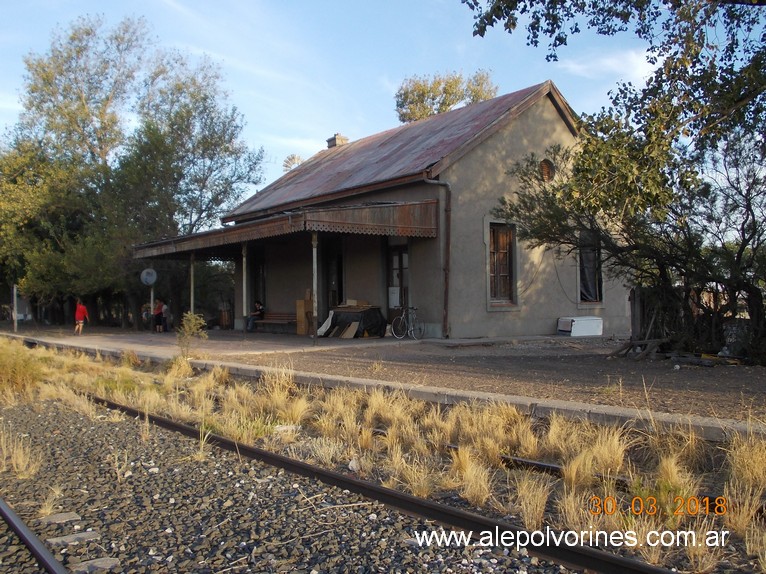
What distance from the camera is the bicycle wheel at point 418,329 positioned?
1878 cm

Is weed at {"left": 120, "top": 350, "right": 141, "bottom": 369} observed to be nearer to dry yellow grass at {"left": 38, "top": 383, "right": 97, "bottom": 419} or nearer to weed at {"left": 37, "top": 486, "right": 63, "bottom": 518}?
dry yellow grass at {"left": 38, "top": 383, "right": 97, "bottom": 419}

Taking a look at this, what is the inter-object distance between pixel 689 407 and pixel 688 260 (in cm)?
538

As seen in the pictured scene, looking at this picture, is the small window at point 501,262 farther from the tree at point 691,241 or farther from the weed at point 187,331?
the weed at point 187,331

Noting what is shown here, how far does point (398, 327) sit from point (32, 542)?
1483 centimetres

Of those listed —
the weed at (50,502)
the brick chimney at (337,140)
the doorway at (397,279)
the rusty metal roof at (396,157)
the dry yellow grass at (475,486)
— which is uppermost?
the brick chimney at (337,140)

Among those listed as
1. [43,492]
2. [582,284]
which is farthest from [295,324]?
[43,492]

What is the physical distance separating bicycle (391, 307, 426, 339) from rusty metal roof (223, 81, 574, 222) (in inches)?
145

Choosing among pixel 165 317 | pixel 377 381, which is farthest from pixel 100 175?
pixel 377 381

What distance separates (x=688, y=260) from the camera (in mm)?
12492

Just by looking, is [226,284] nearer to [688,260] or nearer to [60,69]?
[60,69]

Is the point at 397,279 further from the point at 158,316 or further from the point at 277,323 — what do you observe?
the point at 158,316

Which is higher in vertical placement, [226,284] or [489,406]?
[226,284]

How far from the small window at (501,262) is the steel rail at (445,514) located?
1354 centimetres

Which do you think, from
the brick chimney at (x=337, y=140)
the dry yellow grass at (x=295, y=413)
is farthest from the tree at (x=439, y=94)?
the dry yellow grass at (x=295, y=413)
